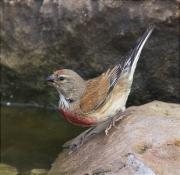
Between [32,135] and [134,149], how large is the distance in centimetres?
255

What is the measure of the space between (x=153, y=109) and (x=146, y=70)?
874 mm

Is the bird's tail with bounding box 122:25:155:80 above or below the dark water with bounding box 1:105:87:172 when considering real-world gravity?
above

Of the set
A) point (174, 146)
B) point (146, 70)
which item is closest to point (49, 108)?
point (146, 70)

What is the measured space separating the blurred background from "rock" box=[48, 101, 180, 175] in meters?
0.83

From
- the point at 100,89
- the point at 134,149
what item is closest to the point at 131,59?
the point at 100,89

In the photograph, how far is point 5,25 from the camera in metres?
4.65

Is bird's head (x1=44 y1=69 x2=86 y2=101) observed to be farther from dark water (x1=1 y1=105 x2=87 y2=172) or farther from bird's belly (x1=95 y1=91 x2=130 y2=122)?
dark water (x1=1 y1=105 x2=87 y2=172)

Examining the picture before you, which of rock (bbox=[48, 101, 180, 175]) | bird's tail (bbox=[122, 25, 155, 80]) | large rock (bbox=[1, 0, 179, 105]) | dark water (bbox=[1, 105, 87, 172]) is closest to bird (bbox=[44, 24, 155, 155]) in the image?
bird's tail (bbox=[122, 25, 155, 80])

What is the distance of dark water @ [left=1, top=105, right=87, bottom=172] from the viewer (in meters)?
4.08

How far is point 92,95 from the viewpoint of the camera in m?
3.50

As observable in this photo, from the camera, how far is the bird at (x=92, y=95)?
3.36 metres

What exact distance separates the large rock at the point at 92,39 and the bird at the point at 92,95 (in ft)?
1.32

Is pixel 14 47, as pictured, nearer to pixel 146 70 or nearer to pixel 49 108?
pixel 49 108

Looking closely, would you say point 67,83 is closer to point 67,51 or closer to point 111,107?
point 111,107
